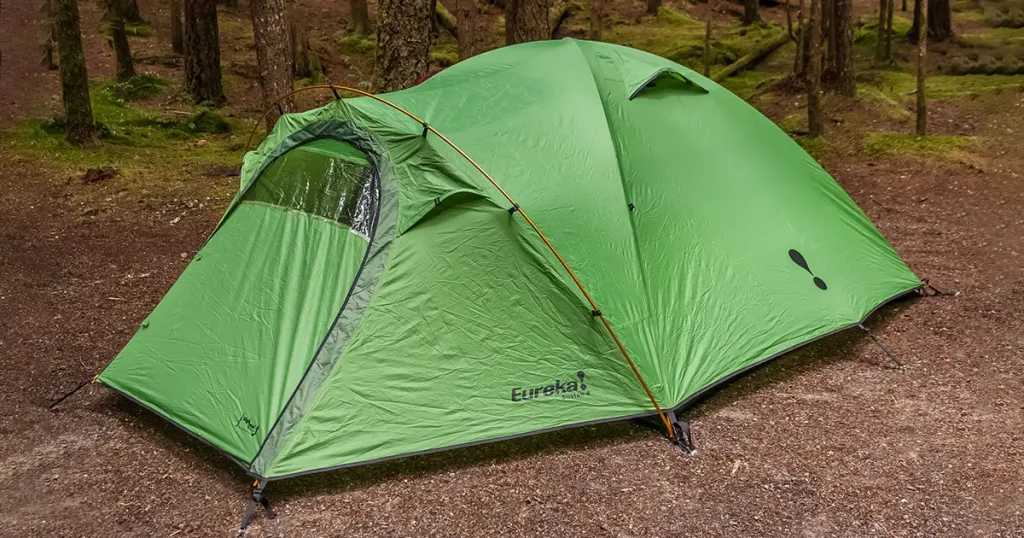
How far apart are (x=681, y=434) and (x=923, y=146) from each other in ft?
25.0

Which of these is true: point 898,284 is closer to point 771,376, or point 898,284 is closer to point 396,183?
point 771,376

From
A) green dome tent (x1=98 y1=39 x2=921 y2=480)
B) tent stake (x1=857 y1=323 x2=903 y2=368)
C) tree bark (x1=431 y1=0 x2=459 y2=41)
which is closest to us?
green dome tent (x1=98 y1=39 x2=921 y2=480)

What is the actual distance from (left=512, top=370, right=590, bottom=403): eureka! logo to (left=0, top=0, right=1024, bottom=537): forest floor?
297 millimetres

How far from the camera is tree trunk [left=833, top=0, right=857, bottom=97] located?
11.2 metres

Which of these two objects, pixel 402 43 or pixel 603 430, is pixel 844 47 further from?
pixel 603 430

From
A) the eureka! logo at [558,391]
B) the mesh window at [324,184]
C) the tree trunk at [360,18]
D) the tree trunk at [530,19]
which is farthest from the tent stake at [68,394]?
the tree trunk at [360,18]

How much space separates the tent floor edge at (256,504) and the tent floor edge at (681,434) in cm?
228

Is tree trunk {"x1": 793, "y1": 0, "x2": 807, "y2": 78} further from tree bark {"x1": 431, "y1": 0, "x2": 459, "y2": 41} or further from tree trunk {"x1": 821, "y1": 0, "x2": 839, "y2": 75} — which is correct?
tree bark {"x1": 431, "y1": 0, "x2": 459, "y2": 41}

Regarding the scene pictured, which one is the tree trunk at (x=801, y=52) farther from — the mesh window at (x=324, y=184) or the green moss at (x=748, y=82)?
the mesh window at (x=324, y=184)

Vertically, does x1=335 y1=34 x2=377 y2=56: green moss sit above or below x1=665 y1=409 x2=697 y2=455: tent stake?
above

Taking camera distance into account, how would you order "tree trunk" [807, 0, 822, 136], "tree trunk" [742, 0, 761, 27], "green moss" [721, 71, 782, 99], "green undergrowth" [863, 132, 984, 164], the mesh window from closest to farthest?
the mesh window → "tree trunk" [807, 0, 822, 136] → "green undergrowth" [863, 132, 984, 164] → "green moss" [721, 71, 782, 99] → "tree trunk" [742, 0, 761, 27]

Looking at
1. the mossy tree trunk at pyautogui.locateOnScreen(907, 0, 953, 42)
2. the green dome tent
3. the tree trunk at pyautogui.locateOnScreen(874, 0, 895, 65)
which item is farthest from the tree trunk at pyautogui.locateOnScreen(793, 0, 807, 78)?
the green dome tent

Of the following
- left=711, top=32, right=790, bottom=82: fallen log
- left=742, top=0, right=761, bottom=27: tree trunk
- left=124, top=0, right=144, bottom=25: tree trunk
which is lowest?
left=711, top=32, right=790, bottom=82: fallen log

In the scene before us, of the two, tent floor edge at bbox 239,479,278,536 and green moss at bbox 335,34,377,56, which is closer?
tent floor edge at bbox 239,479,278,536
